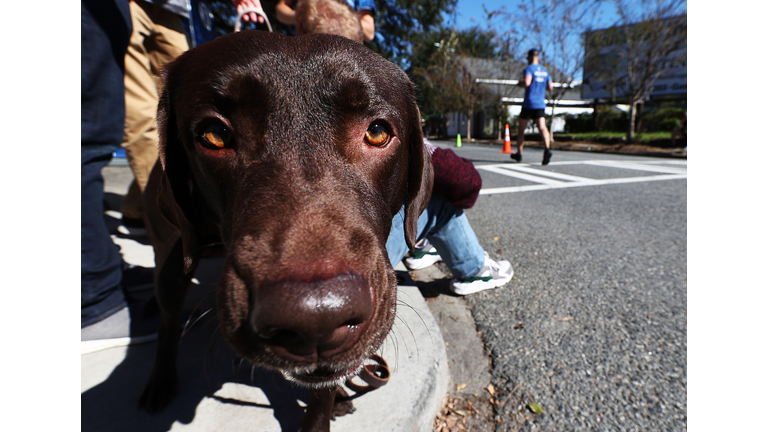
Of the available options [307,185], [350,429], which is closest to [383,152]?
[307,185]

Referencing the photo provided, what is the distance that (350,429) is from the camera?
5.20 ft

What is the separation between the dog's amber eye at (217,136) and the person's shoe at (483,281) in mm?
2043

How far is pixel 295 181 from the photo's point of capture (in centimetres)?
118

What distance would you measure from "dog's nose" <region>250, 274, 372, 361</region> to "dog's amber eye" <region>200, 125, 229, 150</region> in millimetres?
680

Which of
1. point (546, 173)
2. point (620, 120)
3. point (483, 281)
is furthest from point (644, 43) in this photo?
point (483, 281)

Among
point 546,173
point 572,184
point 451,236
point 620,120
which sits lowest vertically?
point 451,236

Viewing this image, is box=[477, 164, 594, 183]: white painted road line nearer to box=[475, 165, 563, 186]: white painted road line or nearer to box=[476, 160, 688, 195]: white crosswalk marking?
box=[476, 160, 688, 195]: white crosswalk marking

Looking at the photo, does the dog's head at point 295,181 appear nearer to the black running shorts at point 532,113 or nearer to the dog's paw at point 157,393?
the dog's paw at point 157,393

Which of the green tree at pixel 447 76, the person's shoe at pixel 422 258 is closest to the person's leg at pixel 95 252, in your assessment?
the person's shoe at pixel 422 258

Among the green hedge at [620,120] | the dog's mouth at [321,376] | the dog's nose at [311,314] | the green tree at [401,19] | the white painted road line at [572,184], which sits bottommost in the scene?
the dog's mouth at [321,376]

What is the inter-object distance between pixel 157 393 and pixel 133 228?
3.04 meters

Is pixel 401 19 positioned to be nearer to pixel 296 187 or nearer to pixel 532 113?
pixel 532 113

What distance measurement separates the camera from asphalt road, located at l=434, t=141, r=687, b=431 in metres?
1.72

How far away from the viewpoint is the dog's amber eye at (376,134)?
4.63ft
